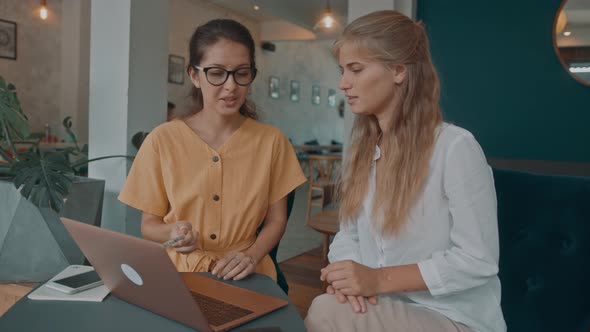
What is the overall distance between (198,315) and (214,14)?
965 cm

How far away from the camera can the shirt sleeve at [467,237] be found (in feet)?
3.64

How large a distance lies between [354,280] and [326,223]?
1954 mm

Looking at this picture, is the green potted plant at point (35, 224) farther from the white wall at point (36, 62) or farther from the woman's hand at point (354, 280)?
the white wall at point (36, 62)

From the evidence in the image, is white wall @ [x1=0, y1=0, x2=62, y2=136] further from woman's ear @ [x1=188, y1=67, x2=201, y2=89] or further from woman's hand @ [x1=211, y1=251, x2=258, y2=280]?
woman's hand @ [x1=211, y1=251, x2=258, y2=280]

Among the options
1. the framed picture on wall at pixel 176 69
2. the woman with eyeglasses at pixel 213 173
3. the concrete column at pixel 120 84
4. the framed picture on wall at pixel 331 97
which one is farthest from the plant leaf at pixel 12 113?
the framed picture on wall at pixel 331 97

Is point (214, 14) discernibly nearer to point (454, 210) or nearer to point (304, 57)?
point (304, 57)

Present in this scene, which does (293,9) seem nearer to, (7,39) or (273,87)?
(273,87)

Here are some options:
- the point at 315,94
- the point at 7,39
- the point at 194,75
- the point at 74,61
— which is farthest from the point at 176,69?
the point at 194,75

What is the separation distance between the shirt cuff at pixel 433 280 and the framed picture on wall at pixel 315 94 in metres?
12.9

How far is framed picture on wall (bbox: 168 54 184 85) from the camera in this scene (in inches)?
353

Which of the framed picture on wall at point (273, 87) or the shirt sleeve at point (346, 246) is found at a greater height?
the framed picture on wall at point (273, 87)

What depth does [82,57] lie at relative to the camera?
8.37 m

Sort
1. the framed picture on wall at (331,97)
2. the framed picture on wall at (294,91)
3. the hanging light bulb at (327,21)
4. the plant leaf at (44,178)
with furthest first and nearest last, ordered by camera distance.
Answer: the framed picture on wall at (331,97) → the framed picture on wall at (294,91) → the hanging light bulb at (327,21) → the plant leaf at (44,178)

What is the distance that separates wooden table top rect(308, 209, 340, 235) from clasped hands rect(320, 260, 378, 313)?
66.4 inches
